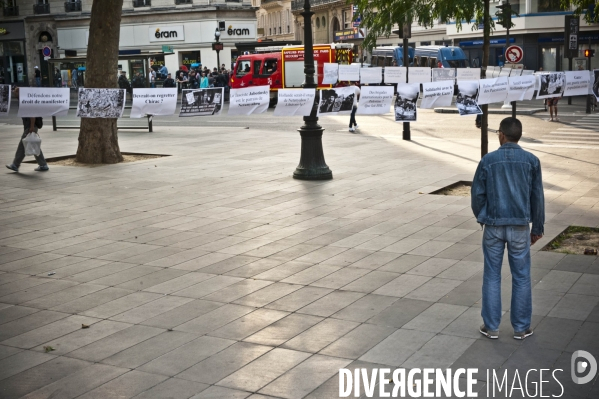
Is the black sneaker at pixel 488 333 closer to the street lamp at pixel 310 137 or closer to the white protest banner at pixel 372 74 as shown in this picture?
the street lamp at pixel 310 137

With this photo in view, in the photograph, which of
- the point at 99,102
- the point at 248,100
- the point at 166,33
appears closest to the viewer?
the point at 248,100

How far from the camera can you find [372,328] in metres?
6.27

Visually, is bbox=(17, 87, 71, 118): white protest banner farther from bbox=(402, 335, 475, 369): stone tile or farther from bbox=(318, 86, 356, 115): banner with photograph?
bbox=(402, 335, 475, 369): stone tile

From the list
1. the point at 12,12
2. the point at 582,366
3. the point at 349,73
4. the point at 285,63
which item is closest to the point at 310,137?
the point at 349,73

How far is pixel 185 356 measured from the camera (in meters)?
5.76

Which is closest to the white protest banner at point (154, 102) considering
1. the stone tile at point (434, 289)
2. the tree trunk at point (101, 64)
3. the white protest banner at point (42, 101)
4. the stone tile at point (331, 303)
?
the white protest banner at point (42, 101)

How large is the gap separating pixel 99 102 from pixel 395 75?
20.6 ft

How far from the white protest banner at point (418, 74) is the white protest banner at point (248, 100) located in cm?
394

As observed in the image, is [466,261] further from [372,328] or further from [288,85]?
[288,85]

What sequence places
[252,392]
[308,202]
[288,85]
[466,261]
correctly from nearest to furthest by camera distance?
[252,392], [466,261], [308,202], [288,85]

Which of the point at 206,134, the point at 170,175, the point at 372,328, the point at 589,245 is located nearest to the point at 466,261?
the point at 589,245

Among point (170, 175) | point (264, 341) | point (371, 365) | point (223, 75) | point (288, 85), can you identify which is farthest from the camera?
point (223, 75)

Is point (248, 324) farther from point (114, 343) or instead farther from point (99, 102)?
point (99, 102)

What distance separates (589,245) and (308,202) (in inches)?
174
